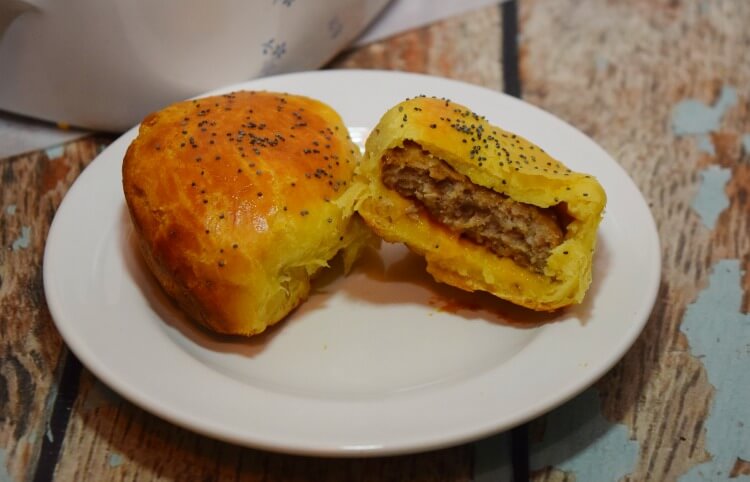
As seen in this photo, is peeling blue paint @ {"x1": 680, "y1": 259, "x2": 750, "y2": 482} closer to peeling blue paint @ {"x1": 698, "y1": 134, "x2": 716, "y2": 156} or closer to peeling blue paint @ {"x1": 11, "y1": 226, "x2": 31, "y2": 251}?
peeling blue paint @ {"x1": 698, "y1": 134, "x2": 716, "y2": 156}

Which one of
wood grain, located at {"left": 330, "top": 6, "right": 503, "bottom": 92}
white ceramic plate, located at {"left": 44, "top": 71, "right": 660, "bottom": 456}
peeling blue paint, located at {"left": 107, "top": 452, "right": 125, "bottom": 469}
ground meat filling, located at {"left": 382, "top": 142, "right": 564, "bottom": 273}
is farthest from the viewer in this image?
wood grain, located at {"left": 330, "top": 6, "right": 503, "bottom": 92}

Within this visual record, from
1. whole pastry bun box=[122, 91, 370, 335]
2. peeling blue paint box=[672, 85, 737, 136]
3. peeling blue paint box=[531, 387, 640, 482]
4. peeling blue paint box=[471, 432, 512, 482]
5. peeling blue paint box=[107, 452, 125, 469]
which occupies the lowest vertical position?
peeling blue paint box=[107, 452, 125, 469]

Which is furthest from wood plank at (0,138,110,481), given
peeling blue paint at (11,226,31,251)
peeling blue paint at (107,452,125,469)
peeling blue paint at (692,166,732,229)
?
peeling blue paint at (692,166,732,229)

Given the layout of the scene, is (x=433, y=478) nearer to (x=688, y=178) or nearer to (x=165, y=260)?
(x=165, y=260)

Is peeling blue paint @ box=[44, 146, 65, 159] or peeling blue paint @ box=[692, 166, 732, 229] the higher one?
peeling blue paint @ box=[692, 166, 732, 229]

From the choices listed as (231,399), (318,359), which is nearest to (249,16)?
(318,359)

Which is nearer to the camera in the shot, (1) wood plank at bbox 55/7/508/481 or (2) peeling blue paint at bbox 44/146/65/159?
(1) wood plank at bbox 55/7/508/481

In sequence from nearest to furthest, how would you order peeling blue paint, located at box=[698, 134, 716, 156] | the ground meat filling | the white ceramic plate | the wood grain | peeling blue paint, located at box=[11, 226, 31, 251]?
the white ceramic plate
the ground meat filling
peeling blue paint, located at box=[11, 226, 31, 251]
peeling blue paint, located at box=[698, 134, 716, 156]
the wood grain

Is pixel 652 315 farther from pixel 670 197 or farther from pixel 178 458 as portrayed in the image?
pixel 178 458
